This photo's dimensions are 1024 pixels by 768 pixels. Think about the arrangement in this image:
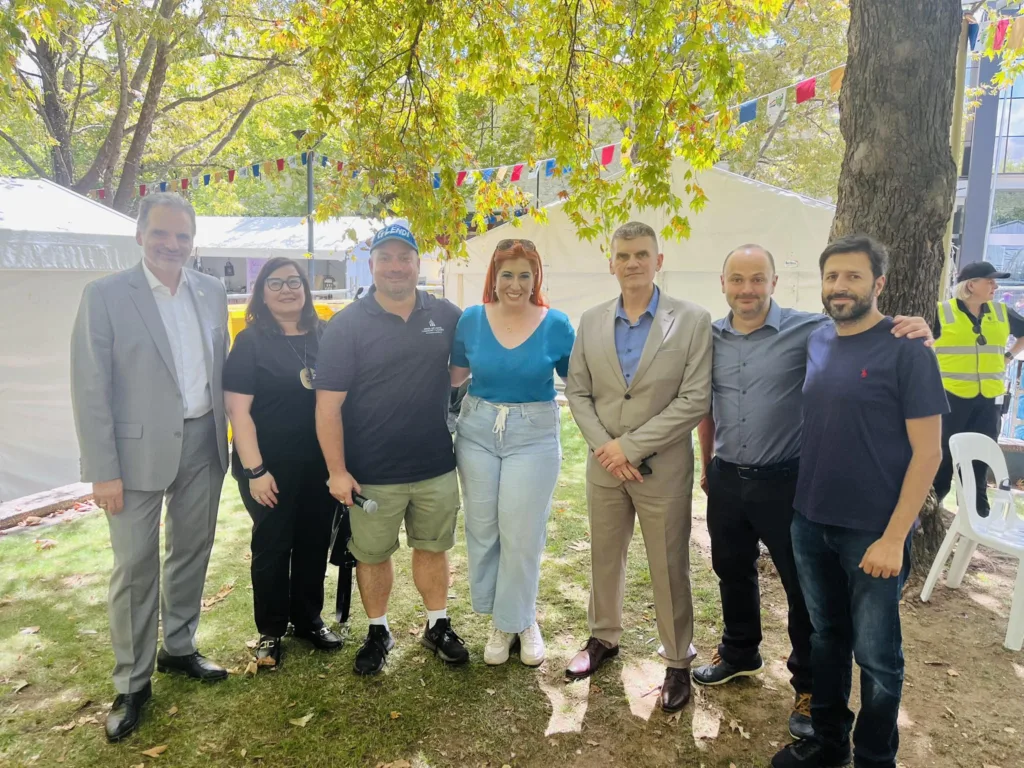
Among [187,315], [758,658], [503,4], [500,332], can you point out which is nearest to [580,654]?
[758,658]

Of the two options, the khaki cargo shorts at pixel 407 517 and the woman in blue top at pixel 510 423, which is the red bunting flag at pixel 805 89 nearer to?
the woman in blue top at pixel 510 423

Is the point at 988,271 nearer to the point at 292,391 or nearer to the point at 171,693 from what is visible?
the point at 292,391

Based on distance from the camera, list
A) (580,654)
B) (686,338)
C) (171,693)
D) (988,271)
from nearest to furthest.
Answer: (686,338) < (171,693) < (580,654) < (988,271)

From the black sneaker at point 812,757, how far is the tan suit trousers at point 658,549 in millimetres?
545

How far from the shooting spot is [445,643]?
329 centimetres

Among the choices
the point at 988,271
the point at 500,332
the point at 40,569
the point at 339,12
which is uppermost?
the point at 339,12

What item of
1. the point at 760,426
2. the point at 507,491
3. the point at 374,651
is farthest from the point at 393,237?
the point at 374,651

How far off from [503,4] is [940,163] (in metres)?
3.63

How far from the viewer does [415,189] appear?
15.2ft

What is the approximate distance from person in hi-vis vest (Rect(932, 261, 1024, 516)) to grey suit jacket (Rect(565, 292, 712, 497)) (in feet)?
12.0

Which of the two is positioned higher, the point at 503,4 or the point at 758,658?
the point at 503,4

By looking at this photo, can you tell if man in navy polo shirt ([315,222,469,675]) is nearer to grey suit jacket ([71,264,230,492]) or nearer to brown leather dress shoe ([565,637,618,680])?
grey suit jacket ([71,264,230,492])

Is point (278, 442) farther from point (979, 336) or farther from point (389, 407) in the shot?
point (979, 336)

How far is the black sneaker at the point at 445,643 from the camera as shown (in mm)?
3252
